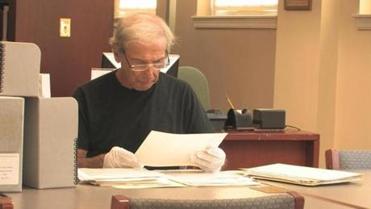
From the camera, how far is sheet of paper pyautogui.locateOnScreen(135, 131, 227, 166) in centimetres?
246

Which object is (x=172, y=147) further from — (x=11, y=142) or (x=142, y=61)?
(x=11, y=142)

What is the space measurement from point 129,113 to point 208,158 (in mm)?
519

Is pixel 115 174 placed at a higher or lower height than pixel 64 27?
lower

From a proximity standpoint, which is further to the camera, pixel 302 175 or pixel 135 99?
pixel 135 99

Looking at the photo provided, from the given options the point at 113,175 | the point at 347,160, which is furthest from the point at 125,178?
the point at 347,160

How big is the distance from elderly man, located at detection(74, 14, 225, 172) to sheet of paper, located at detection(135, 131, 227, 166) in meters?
0.30

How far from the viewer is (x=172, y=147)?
8.21 feet

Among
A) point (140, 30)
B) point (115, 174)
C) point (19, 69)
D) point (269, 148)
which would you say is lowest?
point (269, 148)

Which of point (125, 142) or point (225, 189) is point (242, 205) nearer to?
point (225, 189)

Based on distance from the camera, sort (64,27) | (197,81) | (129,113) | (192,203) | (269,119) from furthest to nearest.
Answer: (64,27)
(197,81)
(269,119)
(129,113)
(192,203)

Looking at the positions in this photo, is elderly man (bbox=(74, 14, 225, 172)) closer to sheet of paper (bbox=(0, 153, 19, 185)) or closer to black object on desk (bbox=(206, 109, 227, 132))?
sheet of paper (bbox=(0, 153, 19, 185))

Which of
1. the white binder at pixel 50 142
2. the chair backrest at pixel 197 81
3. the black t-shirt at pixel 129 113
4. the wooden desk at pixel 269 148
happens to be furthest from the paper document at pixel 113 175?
the chair backrest at pixel 197 81

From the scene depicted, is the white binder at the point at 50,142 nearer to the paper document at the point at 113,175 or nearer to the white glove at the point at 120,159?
the paper document at the point at 113,175

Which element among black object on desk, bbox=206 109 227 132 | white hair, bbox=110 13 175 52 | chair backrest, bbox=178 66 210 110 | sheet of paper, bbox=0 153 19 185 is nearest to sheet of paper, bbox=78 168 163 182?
sheet of paper, bbox=0 153 19 185
